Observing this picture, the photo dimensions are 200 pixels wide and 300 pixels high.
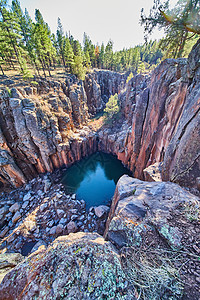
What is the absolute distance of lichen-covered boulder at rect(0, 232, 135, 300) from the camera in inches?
95.3

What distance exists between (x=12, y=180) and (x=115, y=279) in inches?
708

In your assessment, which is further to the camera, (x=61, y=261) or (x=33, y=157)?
(x=33, y=157)

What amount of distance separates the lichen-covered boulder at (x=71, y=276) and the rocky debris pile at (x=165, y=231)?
587 mm

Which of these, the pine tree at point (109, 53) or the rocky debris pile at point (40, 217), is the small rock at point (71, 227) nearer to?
the rocky debris pile at point (40, 217)

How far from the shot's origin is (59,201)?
13.6 m

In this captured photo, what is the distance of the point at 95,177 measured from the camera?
19828 millimetres

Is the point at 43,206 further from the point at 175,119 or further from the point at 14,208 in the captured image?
the point at 175,119

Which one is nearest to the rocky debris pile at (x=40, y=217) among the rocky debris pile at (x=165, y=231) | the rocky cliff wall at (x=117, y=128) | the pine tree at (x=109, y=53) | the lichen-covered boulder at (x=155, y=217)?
the rocky cliff wall at (x=117, y=128)

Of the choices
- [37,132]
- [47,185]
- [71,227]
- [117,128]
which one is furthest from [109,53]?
[71,227]

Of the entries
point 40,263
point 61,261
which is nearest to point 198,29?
point 61,261

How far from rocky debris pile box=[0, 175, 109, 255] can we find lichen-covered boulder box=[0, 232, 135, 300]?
8.95 meters

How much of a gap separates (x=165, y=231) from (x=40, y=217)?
1349 centimetres

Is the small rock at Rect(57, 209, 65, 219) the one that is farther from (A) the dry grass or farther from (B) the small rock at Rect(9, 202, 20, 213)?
(A) the dry grass

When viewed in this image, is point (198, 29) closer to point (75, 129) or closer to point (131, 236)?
point (131, 236)
